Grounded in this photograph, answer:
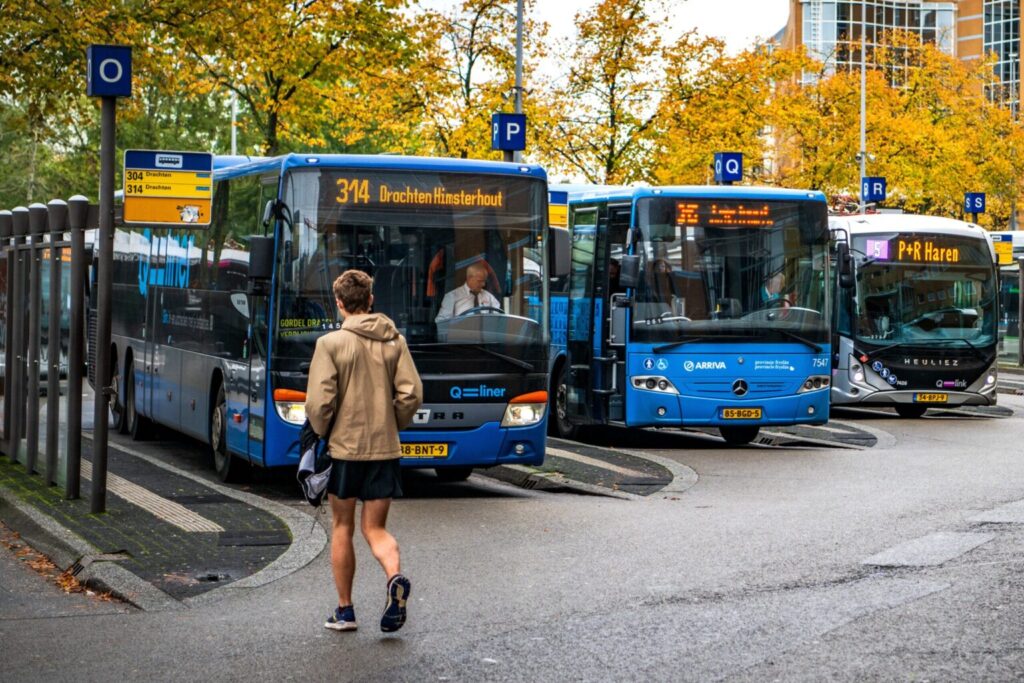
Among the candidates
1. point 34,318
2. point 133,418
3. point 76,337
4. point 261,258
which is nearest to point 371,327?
point 76,337

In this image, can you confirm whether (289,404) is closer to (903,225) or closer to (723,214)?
(723,214)

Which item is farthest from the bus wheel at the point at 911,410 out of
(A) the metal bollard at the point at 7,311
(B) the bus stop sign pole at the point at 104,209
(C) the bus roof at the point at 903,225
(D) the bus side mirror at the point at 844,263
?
(B) the bus stop sign pole at the point at 104,209

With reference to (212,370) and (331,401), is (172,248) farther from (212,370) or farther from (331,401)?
(331,401)

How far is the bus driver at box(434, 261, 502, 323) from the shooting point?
46.8ft

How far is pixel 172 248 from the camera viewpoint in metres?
17.8

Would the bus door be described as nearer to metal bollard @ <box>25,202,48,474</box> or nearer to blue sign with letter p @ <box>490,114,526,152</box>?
blue sign with letter p @ <box>490,114,526,152</box>

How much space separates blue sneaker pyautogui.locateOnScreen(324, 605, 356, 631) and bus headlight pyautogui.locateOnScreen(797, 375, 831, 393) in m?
11.6

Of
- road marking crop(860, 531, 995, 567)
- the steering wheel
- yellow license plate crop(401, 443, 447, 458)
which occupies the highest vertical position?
the steering wheel

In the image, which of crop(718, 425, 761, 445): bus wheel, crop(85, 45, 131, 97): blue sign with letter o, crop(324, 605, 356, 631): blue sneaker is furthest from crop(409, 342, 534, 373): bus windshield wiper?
crop(718, 425, 761, 445): bus wheel

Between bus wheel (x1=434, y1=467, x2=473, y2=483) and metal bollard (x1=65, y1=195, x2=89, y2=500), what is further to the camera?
bus wheel (x1=434, y1=467, x2=473, y2=483)

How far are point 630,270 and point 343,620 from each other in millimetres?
10695

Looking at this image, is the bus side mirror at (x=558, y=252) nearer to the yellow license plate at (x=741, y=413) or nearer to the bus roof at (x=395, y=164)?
the bus roof at (x=395, y=164)

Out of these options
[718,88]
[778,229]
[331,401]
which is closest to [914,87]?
[718,88]

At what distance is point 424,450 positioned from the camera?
1428cm
